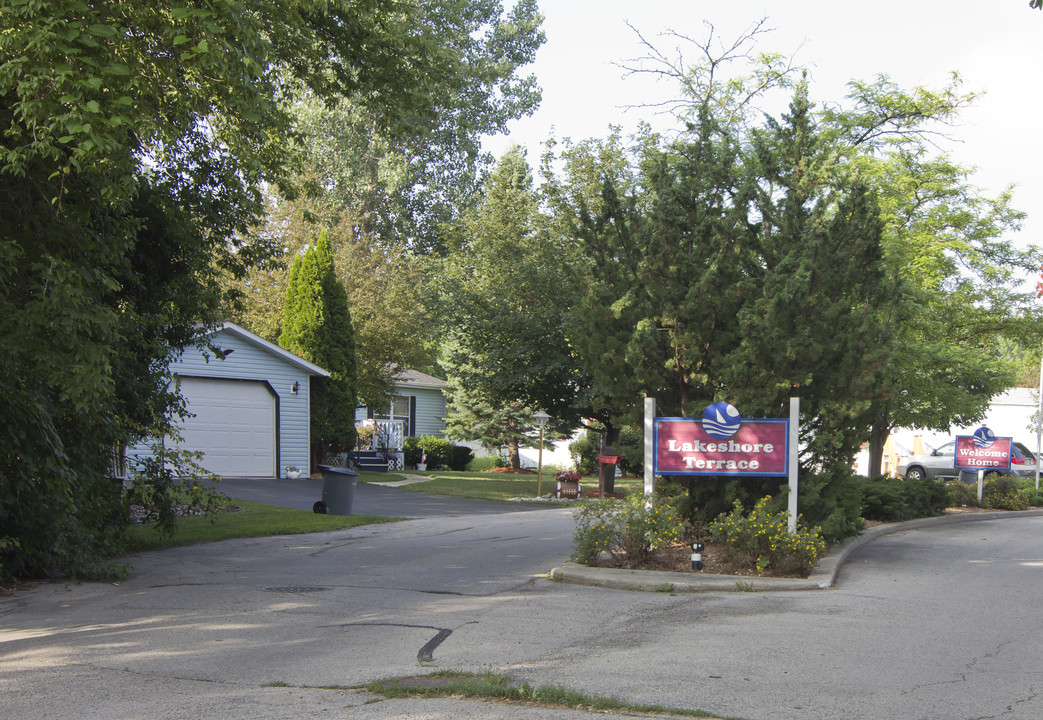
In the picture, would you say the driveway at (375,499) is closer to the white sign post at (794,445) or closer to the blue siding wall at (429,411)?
the white sign post at (794,445)

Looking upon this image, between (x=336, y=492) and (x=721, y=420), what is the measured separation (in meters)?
9.46

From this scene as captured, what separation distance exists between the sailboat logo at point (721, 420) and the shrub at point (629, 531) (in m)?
1.17

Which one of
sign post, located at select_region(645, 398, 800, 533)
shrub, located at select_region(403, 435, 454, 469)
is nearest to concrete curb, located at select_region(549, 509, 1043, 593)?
sign post, located at select_region(645, 398, 800, 533)

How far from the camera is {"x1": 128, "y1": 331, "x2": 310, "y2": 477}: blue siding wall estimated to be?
Answer: 26.8 metres

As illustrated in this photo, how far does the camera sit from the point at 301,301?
99.8 feet

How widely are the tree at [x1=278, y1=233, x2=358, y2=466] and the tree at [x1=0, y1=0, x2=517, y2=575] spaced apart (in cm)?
1524

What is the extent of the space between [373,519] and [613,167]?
1358 cm

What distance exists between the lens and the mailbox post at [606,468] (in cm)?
2308

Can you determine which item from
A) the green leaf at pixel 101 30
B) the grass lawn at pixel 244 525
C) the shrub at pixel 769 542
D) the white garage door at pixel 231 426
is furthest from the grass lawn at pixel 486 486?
the green leaf at pixel 101 30

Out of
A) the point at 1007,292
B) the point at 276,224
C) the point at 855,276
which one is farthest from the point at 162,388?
the point at 276,224

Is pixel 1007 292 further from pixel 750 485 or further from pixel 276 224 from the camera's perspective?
pixel 276 224

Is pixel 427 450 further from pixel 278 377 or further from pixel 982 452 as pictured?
pixel 982 452

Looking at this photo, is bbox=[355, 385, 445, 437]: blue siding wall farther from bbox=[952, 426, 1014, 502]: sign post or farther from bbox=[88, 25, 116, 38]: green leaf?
bbox=[88, 25, 116, 38]: green leaf

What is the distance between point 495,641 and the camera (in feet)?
24.9
